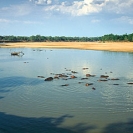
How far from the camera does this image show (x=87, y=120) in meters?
15.0

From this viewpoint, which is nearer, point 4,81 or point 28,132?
point 28,132

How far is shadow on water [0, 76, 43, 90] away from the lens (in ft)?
84.1

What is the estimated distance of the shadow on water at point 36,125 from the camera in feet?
43.3

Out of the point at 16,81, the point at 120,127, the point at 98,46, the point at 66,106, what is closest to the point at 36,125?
the point at 66,106

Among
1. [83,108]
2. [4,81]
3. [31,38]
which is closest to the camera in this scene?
[83,108]

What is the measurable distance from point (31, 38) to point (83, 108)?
607 ft

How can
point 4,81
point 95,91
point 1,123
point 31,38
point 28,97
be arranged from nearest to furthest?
point 1,123 → point 28,97 → point 95,91 → point 4,81 → point 31,38

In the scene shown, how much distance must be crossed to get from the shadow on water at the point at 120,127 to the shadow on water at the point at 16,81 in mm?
13866

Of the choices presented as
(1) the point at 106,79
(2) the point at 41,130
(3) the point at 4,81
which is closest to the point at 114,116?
(2) the point at 41,130

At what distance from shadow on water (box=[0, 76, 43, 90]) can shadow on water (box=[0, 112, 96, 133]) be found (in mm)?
10286

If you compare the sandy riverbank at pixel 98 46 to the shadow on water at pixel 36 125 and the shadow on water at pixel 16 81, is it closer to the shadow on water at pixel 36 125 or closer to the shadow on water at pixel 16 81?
the shadow on water at pixel 16 81

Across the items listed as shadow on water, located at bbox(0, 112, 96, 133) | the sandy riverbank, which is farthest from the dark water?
the sandy riverbank

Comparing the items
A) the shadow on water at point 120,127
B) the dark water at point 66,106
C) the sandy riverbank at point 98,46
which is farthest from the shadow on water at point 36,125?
the sandy riverbank at point 98,46

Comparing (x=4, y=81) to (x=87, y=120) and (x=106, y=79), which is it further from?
(x=87, y=120)
